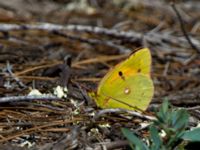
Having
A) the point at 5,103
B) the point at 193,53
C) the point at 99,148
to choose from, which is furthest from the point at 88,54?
the point at 99,148

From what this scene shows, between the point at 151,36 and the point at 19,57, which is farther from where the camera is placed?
the point at 151,36

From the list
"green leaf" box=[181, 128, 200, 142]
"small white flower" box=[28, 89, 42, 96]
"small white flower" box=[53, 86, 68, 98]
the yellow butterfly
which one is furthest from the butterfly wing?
"green leaf" box=[181, 128, 200, 142]

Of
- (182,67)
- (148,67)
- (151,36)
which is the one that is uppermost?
(151,36)

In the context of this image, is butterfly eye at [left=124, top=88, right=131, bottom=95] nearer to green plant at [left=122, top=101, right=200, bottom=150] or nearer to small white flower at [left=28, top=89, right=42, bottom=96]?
small white flower at [left=28, top=89, right=42, bottom=96]

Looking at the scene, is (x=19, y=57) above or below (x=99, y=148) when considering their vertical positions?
above

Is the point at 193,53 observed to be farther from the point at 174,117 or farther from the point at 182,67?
the point at 174,117

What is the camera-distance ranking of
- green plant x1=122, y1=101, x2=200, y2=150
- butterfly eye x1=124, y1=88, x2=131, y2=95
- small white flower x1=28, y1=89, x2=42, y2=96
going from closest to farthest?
green plant x1=122, y1=101, x2=200, y2=150 → small white flower x1=28, y1=89, x2=42, y2=96 → butterfly eye x1=124, y1=88, x2=131, y2=95

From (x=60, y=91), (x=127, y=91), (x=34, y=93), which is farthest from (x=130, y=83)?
(x=34, y=93)

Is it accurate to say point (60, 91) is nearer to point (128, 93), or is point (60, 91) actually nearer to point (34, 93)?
point (34, 93)
